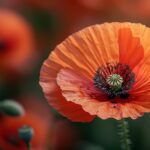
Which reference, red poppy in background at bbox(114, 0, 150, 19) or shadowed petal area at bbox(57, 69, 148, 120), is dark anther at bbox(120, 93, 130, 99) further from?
red poppy in background at bbox(114, 0, 150, 19)

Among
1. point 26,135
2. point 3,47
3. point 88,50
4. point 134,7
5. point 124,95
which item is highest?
point 134,7

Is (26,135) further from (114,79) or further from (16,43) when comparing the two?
(16,43)

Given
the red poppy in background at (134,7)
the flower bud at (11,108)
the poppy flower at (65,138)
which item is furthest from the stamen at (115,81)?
the red poppy in background at (134,7)

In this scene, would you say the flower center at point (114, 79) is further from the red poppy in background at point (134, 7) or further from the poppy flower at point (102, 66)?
the red poppy in background at point (134, 7)

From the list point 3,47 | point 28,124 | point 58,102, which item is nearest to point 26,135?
point 58,102

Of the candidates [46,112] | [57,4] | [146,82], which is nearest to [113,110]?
[146,82]

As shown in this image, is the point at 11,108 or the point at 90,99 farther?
the point at 11,108

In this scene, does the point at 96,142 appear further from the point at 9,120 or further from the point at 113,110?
the point at 113,110
